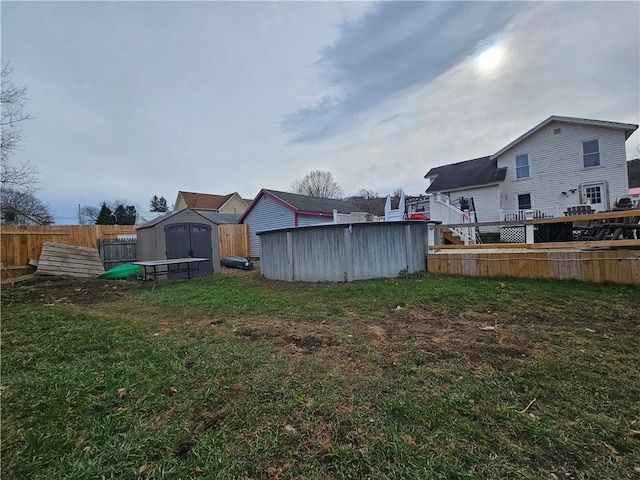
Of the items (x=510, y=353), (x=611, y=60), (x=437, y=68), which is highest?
(x=437, y=68)

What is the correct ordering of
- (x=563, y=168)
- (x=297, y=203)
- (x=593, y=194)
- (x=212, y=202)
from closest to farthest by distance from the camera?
1. (x=593, y=194)
2. (x=563, y=168)
3. (x=297, y=203)
4. (x=212, y=202)

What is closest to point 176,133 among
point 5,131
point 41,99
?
point 41,99

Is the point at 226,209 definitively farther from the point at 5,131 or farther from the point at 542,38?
the point at 542,38

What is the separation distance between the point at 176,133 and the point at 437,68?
1033 cm

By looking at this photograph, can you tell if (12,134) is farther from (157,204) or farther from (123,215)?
(157,204)

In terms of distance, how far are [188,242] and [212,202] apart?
27.4m

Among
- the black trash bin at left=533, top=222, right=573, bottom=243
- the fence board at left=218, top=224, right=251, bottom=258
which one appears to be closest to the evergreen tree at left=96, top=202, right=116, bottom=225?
the fence board at left=218, top=224, right=251, bottom=258

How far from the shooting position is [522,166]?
16734 mm

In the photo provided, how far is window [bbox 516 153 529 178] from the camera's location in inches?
652

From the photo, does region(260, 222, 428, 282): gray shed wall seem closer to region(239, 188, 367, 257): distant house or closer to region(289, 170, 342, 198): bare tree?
region(239, 188, 367, 257): distant house

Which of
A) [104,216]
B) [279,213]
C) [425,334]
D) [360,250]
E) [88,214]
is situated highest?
[88,214]

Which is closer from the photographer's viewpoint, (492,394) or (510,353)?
(492,394)

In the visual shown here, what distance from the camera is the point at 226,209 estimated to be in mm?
36000

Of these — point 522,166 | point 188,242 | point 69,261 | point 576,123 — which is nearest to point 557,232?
point 522,166
